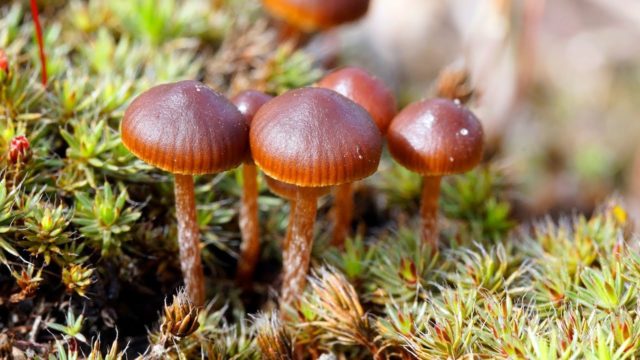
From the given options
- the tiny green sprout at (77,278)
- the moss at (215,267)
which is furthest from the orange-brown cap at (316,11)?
the tiny green sprout at (77,278)

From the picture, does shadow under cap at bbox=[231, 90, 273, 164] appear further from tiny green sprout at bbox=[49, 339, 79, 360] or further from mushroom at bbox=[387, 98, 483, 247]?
tiny green sprout at bbox=[49, 339, 79, 360]

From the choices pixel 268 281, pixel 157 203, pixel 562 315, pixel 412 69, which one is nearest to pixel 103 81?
pixel 157 203

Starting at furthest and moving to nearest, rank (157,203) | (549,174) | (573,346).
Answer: (549,174) → (157,203) → (573,346)

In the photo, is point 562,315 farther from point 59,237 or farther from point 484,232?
point 59,237

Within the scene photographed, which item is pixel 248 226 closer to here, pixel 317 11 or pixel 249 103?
pixel 249 103

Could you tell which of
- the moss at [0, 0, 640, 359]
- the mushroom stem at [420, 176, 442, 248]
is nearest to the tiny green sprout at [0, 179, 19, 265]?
the moss at [0, 0, 640, 359]

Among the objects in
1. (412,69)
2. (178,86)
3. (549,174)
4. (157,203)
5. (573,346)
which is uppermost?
(178,86)

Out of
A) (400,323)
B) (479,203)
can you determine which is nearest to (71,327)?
(400,323)
